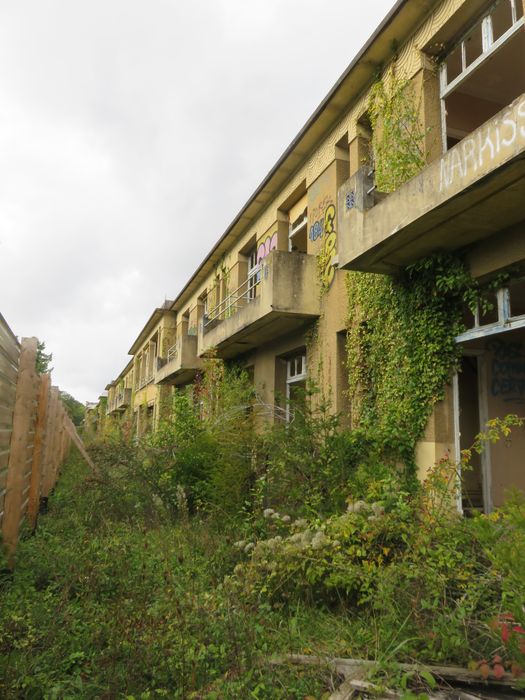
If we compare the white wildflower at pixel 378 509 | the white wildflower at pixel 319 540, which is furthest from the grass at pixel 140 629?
the white wildflower at pixel 378 509

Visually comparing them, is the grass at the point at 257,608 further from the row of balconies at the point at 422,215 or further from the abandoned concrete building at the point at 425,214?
the row of balconies at the point at 422,215

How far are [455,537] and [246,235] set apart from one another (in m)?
10.9

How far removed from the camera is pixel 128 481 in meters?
8.19

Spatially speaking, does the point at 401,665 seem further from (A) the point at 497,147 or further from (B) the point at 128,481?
(B) the point at 128,481

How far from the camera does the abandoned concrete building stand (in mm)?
5258

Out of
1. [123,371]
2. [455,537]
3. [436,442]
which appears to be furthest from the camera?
[123,371]

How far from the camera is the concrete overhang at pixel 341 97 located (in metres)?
6.90

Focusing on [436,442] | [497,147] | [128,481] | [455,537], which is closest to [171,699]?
[455,537]

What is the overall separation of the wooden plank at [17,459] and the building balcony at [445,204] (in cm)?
435

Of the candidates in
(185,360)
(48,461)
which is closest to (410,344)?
(48,461)

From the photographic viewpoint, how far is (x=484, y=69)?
284 inches

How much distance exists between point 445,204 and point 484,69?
3551 millimetres

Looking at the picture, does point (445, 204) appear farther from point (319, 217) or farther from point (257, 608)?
point (319, 217)

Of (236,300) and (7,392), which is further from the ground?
(236,300)
